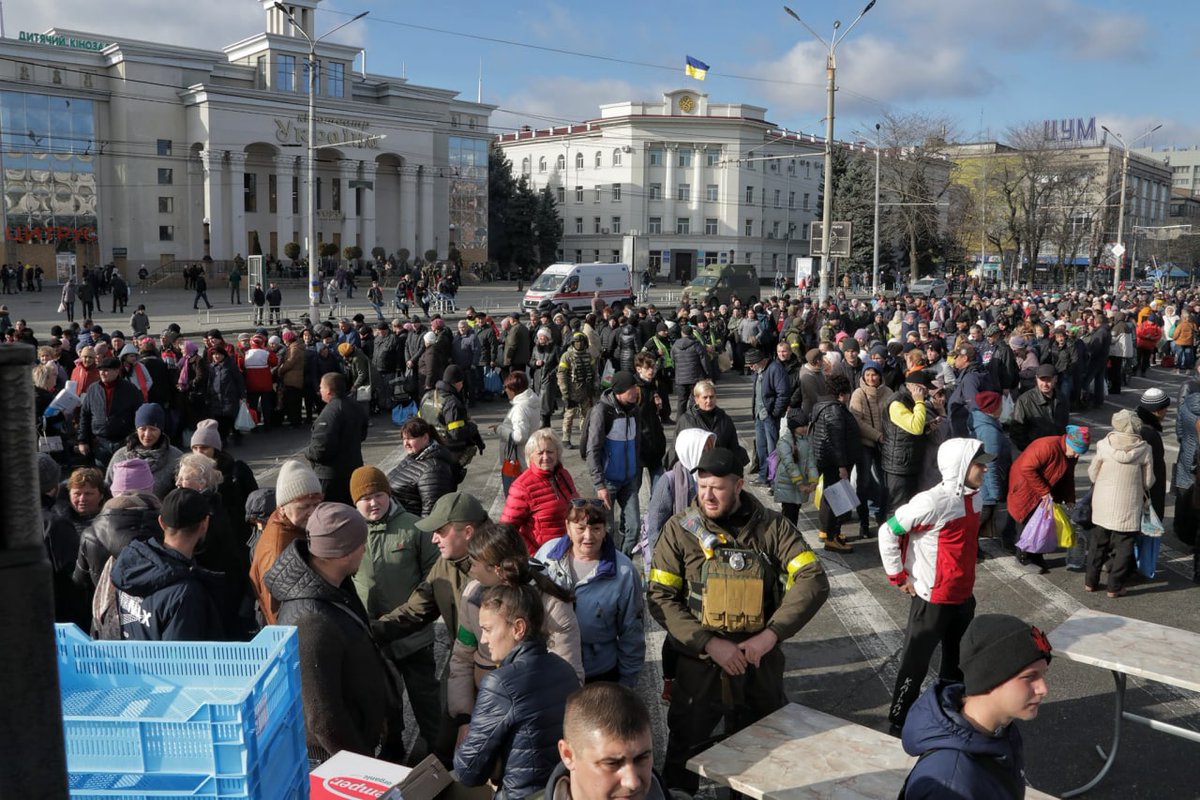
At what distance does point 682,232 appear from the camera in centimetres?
8406

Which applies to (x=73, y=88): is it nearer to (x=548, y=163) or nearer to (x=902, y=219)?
(x=548, y=163)

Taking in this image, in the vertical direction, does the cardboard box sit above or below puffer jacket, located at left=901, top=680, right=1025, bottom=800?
below

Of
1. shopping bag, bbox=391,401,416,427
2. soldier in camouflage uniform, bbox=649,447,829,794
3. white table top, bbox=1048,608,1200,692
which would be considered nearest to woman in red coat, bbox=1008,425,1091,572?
white table top, bbox=1048,608,1200,692

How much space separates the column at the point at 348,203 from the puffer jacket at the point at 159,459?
5751 centimetres

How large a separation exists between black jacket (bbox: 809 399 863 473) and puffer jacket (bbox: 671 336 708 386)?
5118 millimetres

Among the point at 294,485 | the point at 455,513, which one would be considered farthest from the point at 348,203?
the point at 455,513

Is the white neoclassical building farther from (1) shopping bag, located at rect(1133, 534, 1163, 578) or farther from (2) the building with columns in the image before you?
(1) shopping bag, located at rect(1133, 534, 1163, 578)

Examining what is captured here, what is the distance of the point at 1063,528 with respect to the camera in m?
8.39

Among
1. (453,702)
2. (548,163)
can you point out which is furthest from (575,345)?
(548,163)

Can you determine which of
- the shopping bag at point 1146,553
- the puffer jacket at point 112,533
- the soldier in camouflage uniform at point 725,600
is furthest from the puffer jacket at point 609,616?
the shopping bag at point 1146,553

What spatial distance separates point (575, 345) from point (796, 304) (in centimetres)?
1457

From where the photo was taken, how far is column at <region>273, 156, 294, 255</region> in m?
59.2

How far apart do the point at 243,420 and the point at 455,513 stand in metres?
10.3

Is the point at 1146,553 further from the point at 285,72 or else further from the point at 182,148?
the point at 285,72
